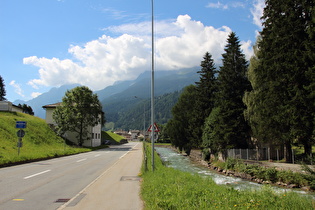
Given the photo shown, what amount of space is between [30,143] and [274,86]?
31.2 m

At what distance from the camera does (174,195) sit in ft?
23.7

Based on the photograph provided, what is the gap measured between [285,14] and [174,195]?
22956mm

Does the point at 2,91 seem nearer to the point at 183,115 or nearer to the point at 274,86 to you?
the point at 183,115

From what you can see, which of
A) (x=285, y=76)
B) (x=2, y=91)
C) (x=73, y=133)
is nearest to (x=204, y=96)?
(x=285, y=76)

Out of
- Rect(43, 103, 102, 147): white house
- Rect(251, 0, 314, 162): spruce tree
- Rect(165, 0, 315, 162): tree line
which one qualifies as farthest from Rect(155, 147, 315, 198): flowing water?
Rect(43, 103, 102, 147): white house

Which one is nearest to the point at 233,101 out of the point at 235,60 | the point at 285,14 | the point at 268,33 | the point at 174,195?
the point at 235,60

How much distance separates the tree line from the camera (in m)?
20.4

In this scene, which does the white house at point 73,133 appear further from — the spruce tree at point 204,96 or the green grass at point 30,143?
the spruce tree at point 204,96

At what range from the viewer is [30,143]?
34.5 m

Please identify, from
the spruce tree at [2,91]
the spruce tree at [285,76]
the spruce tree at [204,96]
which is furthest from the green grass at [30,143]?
the spruce tree at [2,91]

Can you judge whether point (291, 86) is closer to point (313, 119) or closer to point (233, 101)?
point (313, 119)

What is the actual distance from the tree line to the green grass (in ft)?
67.0

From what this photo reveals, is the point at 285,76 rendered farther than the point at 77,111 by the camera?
No

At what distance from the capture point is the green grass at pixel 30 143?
2286 centimetres
